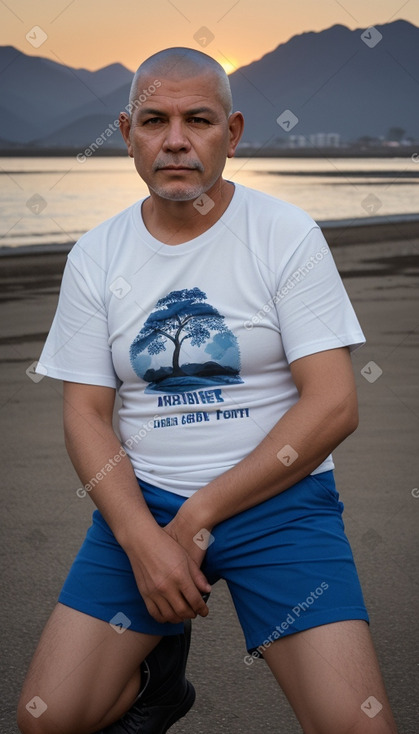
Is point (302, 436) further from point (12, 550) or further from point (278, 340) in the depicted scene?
point (12, 550)

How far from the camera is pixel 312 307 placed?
2.65 m

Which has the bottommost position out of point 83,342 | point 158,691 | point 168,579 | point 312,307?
point 158,691

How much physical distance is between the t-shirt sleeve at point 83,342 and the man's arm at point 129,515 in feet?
0.13

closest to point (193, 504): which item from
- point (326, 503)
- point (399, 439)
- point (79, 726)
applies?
point (326, 503)

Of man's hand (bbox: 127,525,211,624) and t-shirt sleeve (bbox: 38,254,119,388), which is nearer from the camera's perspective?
man's hand (bbox: 127,525,211,624)

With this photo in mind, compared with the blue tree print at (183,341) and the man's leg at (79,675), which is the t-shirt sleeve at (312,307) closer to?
the blue tree print at (183,341)

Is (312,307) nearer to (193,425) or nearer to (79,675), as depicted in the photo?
(193,425)

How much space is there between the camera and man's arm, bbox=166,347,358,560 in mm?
2570

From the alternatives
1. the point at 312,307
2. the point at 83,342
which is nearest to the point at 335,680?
the point at 312,307

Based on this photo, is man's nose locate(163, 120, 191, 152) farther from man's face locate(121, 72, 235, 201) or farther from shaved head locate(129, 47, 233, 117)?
shaved head locate(129, 47, 233, 117)

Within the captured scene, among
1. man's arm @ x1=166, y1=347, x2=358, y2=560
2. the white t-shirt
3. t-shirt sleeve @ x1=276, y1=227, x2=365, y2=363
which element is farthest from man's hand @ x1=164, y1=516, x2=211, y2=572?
t-shirt sleeve @ x1=276, y1=227, x2=365, y2=363

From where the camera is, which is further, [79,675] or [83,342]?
[83,342]

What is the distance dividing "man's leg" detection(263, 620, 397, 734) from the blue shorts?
0.03 meters

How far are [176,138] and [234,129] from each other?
0.88 feet
